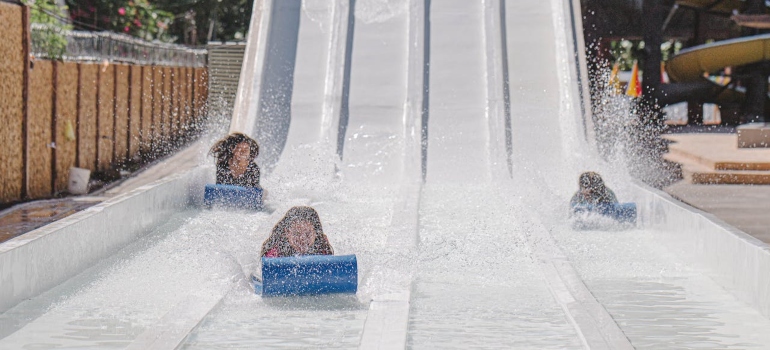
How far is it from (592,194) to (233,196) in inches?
114

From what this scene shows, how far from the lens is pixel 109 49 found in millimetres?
14055

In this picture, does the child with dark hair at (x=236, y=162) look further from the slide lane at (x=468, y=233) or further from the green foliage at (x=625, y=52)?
the green foliage at (x=625, y=52)

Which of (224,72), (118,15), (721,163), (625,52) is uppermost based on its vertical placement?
(625,52)

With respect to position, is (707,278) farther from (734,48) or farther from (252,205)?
(734,48)

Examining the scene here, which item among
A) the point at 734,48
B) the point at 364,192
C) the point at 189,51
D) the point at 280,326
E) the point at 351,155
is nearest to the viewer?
the point at 280,326

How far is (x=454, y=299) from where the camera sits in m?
5.49

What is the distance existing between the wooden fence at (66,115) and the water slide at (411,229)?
1.86m

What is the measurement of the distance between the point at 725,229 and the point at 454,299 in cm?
168

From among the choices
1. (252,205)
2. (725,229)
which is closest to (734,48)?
(252,205)

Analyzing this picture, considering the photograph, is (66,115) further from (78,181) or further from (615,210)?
(615,210)

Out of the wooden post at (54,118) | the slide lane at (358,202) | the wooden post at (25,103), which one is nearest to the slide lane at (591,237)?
the slide lane at (358,202)

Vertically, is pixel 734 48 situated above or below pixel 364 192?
above

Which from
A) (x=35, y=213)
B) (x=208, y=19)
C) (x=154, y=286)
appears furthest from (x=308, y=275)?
(x=208, y=19)

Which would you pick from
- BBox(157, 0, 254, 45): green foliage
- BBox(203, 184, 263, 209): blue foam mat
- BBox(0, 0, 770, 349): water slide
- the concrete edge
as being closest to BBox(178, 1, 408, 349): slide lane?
BBox(0, 0, 770, 349): water slide
